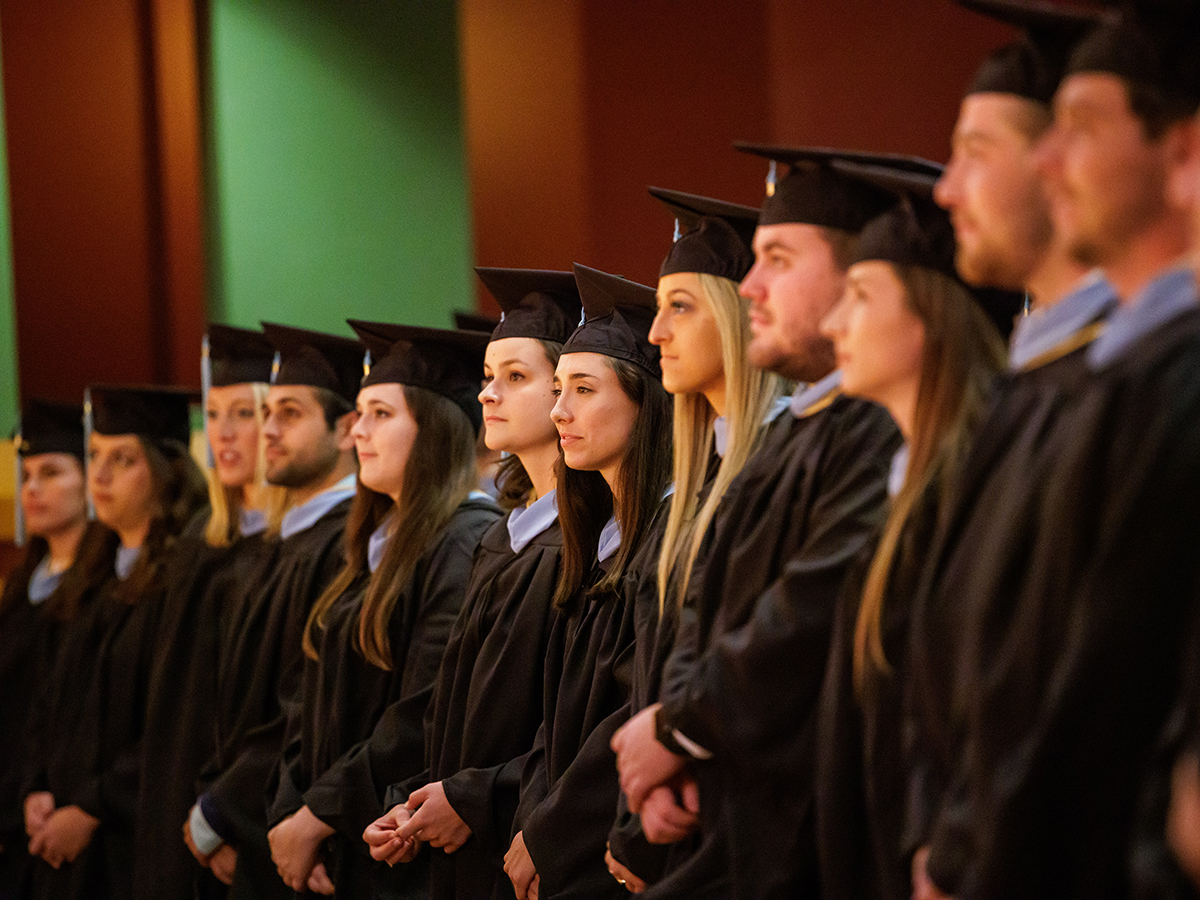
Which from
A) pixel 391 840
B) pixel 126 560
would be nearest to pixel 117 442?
pixel 126 560

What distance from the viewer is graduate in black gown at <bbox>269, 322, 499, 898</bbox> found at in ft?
13.0

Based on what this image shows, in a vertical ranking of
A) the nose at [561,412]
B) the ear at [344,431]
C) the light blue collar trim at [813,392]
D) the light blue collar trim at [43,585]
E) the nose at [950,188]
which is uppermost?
the nose at [950,188]

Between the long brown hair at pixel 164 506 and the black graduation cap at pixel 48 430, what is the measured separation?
2.11ft

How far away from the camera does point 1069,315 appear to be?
1814mm

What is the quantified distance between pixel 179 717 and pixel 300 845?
1.21m

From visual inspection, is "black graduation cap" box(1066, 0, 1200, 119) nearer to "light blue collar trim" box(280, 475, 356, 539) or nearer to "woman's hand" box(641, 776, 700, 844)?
"woman's hand" box(641, 776, 700, 844)

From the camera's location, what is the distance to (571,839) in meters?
3.12

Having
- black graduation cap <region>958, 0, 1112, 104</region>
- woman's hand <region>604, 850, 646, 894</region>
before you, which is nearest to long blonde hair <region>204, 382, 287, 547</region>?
woman's hand <region>604, 850, 646, 894</region>

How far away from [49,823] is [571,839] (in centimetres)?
302

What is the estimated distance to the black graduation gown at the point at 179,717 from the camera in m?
4.88

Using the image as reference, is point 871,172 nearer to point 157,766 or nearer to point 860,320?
point 860,320

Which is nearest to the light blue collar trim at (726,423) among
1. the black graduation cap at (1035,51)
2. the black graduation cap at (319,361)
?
the black graduation cap at (1035,51)

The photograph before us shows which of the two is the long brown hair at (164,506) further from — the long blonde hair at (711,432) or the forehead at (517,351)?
the long blonde hair at (711,432)

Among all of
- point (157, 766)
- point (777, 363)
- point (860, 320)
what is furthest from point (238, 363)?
point (860, 320)
